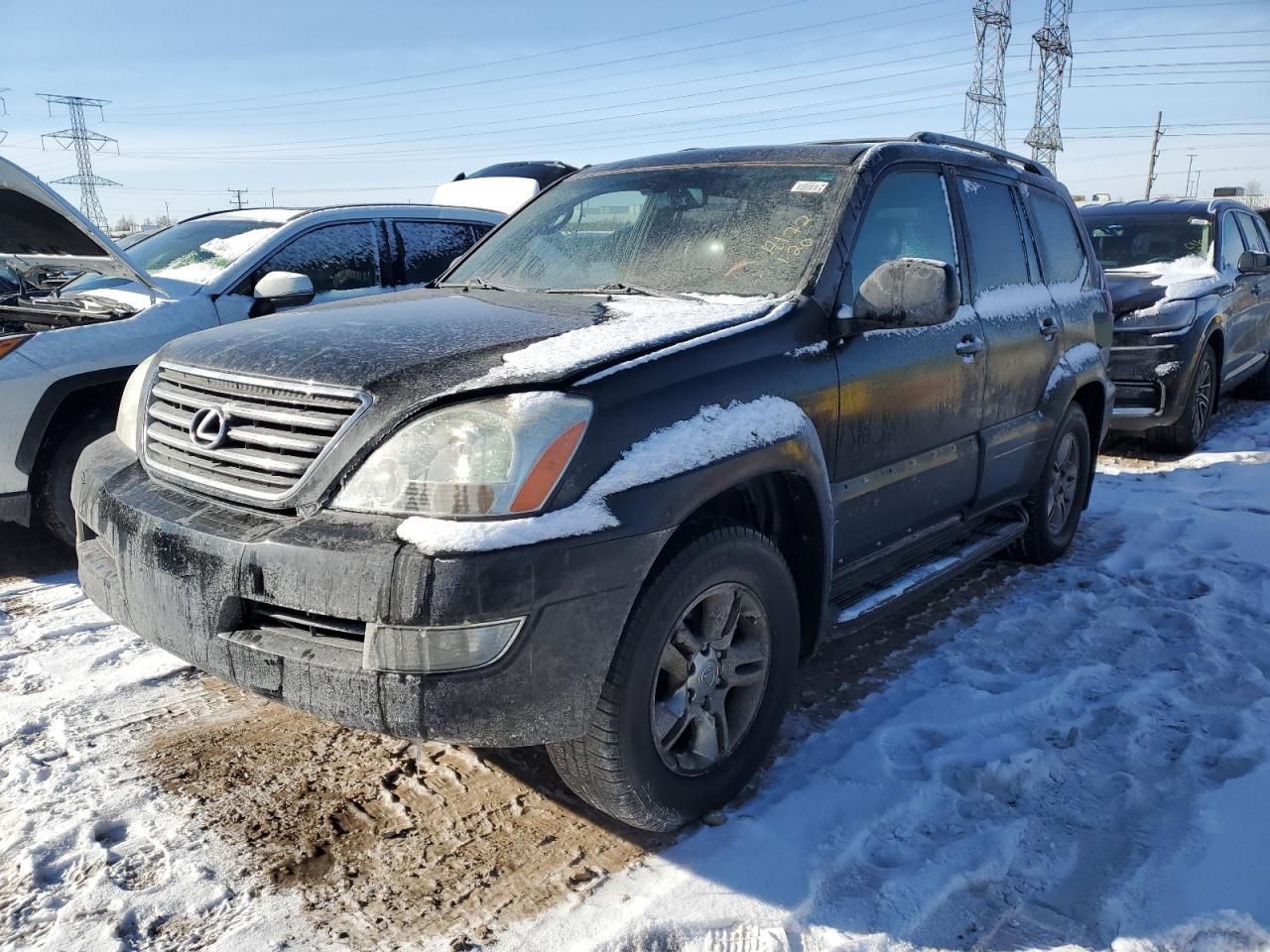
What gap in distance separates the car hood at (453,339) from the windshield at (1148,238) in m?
6.48

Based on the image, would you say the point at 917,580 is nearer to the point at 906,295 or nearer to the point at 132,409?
the point at 906,295

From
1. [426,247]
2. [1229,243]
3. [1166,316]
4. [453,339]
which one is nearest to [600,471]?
[453,339]

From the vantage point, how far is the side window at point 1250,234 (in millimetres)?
8719

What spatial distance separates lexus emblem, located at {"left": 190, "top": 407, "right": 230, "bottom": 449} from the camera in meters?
2.49

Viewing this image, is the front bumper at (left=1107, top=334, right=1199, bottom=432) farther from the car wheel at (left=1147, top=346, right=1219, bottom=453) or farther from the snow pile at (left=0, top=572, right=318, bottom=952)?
the snow pile at (left=0, top=572, right=318, bottom=952)

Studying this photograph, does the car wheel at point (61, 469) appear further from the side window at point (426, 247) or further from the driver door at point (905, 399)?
the driver door at point (905, 399)

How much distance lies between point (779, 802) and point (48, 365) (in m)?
3.67

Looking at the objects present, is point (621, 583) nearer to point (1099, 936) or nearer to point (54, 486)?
point (1099, 936)

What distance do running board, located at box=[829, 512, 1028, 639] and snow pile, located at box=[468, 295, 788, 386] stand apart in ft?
3.35

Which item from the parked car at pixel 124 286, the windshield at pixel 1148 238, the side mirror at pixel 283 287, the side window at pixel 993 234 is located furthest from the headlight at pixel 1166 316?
the side mirror at pixel 283 287

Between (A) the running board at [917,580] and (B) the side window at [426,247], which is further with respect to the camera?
(B) the side window at [426,247]

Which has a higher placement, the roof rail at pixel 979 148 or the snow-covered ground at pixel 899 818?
the roof rail at pixel 979 148

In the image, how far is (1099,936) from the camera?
88.5 inches

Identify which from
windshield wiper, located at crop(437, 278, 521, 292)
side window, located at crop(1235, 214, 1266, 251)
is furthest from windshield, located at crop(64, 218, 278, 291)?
side window, located at crop(1235, 214, 1266, 251)
